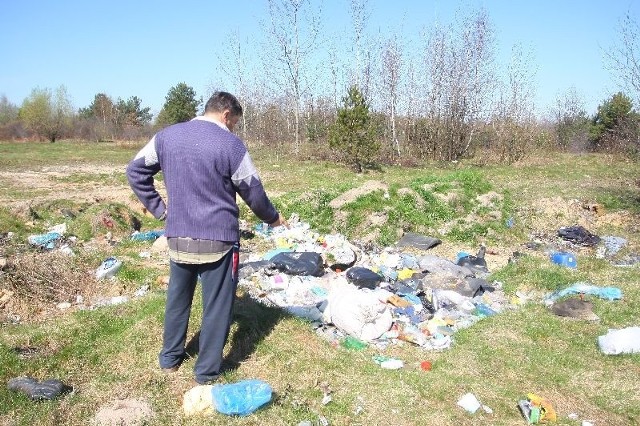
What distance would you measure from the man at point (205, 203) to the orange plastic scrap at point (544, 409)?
2169 mm

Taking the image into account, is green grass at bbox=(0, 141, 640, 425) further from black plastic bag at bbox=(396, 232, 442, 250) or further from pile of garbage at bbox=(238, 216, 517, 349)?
black plastic bag at bbox=(396, 232, 442, 250)

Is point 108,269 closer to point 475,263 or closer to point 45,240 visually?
point 45,240

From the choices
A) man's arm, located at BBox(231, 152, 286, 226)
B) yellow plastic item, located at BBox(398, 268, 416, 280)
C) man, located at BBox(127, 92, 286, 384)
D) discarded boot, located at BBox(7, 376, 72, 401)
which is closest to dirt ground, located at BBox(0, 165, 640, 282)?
yellow plastic item, located at BBox(398, 268, 416, 280)

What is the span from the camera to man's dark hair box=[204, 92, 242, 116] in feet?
9.75

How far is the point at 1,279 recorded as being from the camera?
5.06 meters

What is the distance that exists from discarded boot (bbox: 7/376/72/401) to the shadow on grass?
2.77 ft

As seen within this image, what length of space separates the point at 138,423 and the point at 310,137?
21875mm

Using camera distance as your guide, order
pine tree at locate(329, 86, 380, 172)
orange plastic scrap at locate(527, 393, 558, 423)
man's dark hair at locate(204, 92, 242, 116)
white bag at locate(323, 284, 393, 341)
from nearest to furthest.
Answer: man's dark hair at locate(204, 92, 242, 116) < orange plastic scrap at locate(527, 393, 558, 423) < white bag at locate(323, 284, 393, 341) < pine tree at locate(329, 86, 380, 172)

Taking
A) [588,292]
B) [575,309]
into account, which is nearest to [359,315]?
[575,309]

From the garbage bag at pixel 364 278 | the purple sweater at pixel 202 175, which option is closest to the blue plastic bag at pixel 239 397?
the purple sweater at pixel 202 175

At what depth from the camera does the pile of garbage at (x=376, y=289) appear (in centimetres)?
449

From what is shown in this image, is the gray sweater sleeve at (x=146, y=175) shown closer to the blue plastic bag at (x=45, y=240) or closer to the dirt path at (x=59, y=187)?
the blue plastic bag at (x=45, y=240)

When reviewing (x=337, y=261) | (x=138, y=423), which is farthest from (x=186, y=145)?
(x=337, y=261)

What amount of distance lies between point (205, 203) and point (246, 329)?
1382 mm
